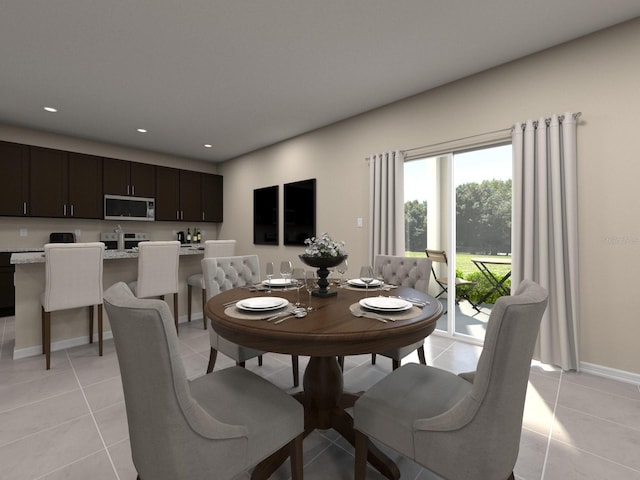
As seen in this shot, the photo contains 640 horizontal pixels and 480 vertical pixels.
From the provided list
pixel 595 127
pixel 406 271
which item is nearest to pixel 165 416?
pixel 406 271

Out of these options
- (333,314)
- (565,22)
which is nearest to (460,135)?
(565,22)

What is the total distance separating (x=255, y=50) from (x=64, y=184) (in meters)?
3.87

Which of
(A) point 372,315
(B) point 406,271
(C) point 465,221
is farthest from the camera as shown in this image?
(C) point 465,221

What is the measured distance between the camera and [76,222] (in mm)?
4898

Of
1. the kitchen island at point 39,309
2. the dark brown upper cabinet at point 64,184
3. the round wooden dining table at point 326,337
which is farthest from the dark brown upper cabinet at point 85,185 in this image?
the round wooden dining table at point 326,337

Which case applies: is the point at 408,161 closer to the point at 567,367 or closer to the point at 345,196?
the point at 345,196

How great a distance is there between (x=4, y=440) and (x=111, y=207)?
400cm

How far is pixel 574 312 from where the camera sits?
243 centimetres

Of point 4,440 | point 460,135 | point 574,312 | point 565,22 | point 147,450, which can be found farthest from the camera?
point 460,135

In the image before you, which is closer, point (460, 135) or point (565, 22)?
point (565, 22)

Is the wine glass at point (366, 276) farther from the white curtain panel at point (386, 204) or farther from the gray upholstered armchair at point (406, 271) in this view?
the white curtain panel at point (386, 204)

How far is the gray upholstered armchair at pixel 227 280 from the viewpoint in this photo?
1.95 metres

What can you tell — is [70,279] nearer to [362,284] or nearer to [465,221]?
[362,284]

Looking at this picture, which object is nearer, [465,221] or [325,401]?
[325,401]
